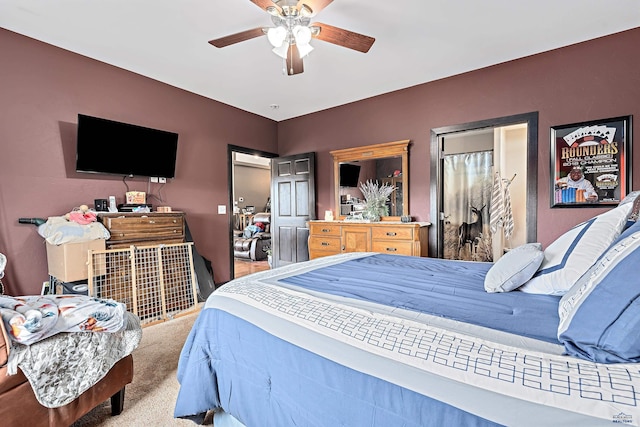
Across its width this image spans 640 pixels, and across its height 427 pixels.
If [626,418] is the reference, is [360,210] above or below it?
above

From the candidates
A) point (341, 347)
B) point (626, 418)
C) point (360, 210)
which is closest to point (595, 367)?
point (626, 418)

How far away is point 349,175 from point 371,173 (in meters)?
0.37

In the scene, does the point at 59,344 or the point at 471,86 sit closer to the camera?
the point at 59,344

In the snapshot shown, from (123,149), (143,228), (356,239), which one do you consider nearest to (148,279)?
(143,228)

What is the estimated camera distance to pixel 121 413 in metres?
1.69

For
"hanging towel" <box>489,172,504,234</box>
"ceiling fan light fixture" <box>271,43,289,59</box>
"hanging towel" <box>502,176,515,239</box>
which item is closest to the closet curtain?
"hanging towel" <box>489,172,504,234</box>

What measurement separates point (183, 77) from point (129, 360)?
10.3ft

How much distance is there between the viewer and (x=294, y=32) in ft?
7.16

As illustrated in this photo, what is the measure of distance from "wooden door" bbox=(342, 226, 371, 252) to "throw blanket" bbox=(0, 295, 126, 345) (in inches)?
109

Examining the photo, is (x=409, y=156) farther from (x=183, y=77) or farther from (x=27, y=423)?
(x=27, y=423)

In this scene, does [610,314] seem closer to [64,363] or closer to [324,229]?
[64,363]

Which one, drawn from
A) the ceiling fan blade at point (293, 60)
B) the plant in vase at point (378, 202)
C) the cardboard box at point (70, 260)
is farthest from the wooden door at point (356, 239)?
the cardboard box at point (70, 260)

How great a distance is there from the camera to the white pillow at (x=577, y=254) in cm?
119

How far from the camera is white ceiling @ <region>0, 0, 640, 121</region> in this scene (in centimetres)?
236
